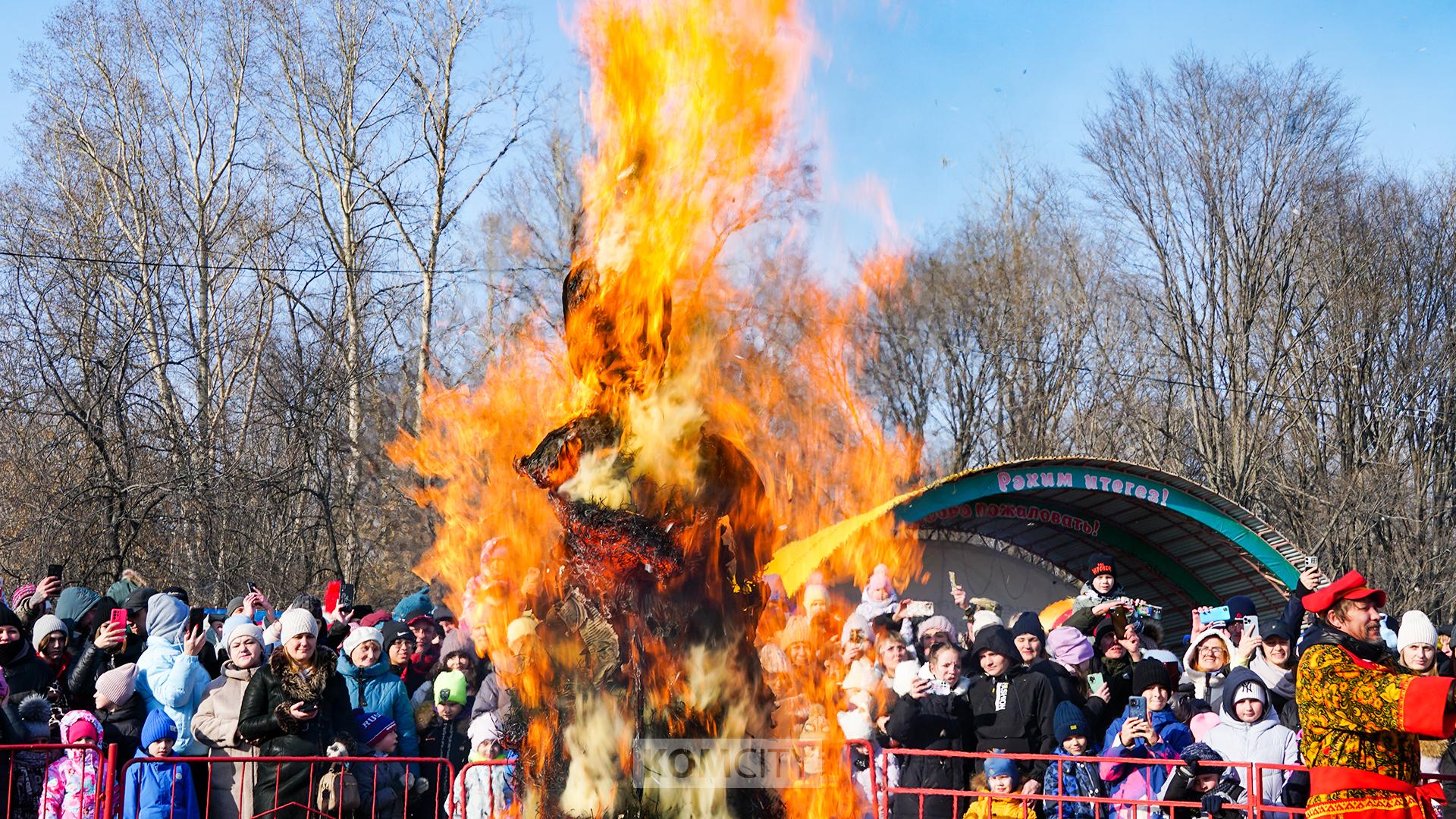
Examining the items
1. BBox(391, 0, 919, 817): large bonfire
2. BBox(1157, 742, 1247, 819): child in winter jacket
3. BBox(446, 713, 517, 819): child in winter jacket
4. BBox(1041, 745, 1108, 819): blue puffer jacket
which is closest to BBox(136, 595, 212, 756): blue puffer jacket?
BBox(446, 713, 517, 819): child in winter jacket

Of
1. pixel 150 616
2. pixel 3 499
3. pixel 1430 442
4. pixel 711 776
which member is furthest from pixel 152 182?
pixel 1430 442

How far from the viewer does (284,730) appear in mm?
7273

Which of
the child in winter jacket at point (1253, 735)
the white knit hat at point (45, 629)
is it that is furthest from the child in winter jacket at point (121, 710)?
the child in winter jacket at point (1253, 735)

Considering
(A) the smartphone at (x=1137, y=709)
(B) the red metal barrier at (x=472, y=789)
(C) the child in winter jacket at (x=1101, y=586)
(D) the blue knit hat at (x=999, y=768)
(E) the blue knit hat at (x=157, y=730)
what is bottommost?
(B) the red metal barrier at (x=472, y=789)

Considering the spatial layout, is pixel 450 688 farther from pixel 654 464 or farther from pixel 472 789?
pixel 654 464

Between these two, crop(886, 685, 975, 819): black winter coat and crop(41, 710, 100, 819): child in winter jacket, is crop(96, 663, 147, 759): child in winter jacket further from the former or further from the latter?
crop(886, 685, 975, 819): black winter coat

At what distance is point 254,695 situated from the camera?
7.33m

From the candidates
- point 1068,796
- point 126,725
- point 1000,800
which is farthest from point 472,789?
point 1068,796

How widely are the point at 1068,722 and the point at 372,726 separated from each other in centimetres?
422

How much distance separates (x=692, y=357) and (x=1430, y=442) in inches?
1155

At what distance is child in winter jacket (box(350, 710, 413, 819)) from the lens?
25.5 feet

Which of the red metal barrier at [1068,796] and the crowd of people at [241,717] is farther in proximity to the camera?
the crowd of people at [241,717]

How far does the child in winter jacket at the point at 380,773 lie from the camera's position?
7758 mm

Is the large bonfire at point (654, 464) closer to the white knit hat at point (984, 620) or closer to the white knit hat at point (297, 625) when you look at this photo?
the white knit hat at point (297, 625)
